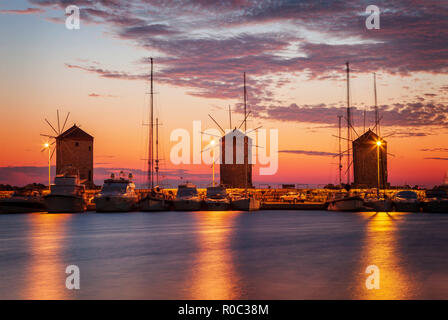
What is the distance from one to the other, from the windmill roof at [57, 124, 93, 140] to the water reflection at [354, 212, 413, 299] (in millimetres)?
75201

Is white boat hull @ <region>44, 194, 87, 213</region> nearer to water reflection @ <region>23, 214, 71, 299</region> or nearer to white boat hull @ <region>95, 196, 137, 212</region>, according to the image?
white boat hull @ <region>95, 196, 137, 212</region>

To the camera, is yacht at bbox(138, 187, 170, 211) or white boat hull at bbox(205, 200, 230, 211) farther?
white boat hull at bbox(205, 200, 230, 211)

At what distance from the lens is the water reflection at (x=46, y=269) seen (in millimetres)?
16531

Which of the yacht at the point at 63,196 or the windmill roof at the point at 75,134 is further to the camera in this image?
the windmill roof at the point at 75,134

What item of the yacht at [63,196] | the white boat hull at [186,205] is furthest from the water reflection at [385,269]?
the yacht at [63,196]

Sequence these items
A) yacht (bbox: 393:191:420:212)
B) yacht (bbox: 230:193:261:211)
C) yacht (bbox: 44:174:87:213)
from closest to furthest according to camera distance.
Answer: yacht (bbox: 44:174:87:213) < yacht (bbox: 393:191:420:212) < yacht (bbox: 230:193:261:211)

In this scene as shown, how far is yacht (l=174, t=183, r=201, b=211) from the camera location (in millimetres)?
73500

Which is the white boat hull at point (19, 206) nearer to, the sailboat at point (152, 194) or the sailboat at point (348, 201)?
the sailboat at point (152, 194)

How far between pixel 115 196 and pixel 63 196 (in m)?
6.50

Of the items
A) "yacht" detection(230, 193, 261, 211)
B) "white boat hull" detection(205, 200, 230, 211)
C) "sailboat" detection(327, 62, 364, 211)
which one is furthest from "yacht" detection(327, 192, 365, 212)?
"white boat hull" detection(205, 200, 230, 211)

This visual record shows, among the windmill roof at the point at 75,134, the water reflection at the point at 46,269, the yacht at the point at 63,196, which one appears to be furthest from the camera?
the windmill roof at the point at 75,134

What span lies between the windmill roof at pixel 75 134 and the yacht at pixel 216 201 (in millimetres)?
36872
